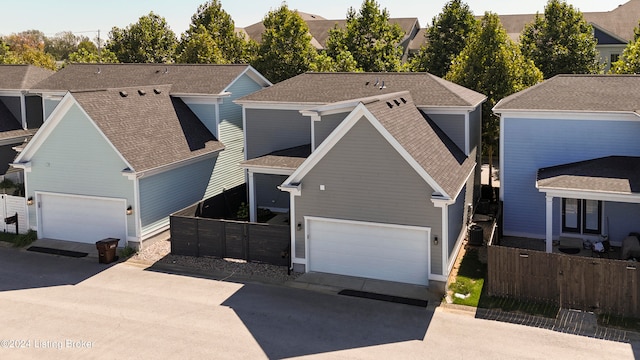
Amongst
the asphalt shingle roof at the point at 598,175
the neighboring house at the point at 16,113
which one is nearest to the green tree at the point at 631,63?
the asphalt shingle roof at the point at 598,175

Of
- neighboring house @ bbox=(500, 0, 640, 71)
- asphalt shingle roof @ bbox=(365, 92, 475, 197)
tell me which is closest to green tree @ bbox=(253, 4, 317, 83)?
asphalt shingle roof @ bbox=(365, 92, 475, 197)

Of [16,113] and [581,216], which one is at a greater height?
[16,113]

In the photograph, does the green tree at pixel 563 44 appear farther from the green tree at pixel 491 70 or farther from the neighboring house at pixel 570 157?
the neighboring house at pixel 570 157

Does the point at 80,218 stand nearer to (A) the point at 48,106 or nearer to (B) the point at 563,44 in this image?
(A) the point at 48,106

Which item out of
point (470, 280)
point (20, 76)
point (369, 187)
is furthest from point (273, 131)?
point (20, 76)

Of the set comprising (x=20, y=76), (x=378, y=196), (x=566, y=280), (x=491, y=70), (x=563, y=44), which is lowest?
(x=566, y=280)

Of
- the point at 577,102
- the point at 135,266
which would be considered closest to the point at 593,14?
the point at 577,102
